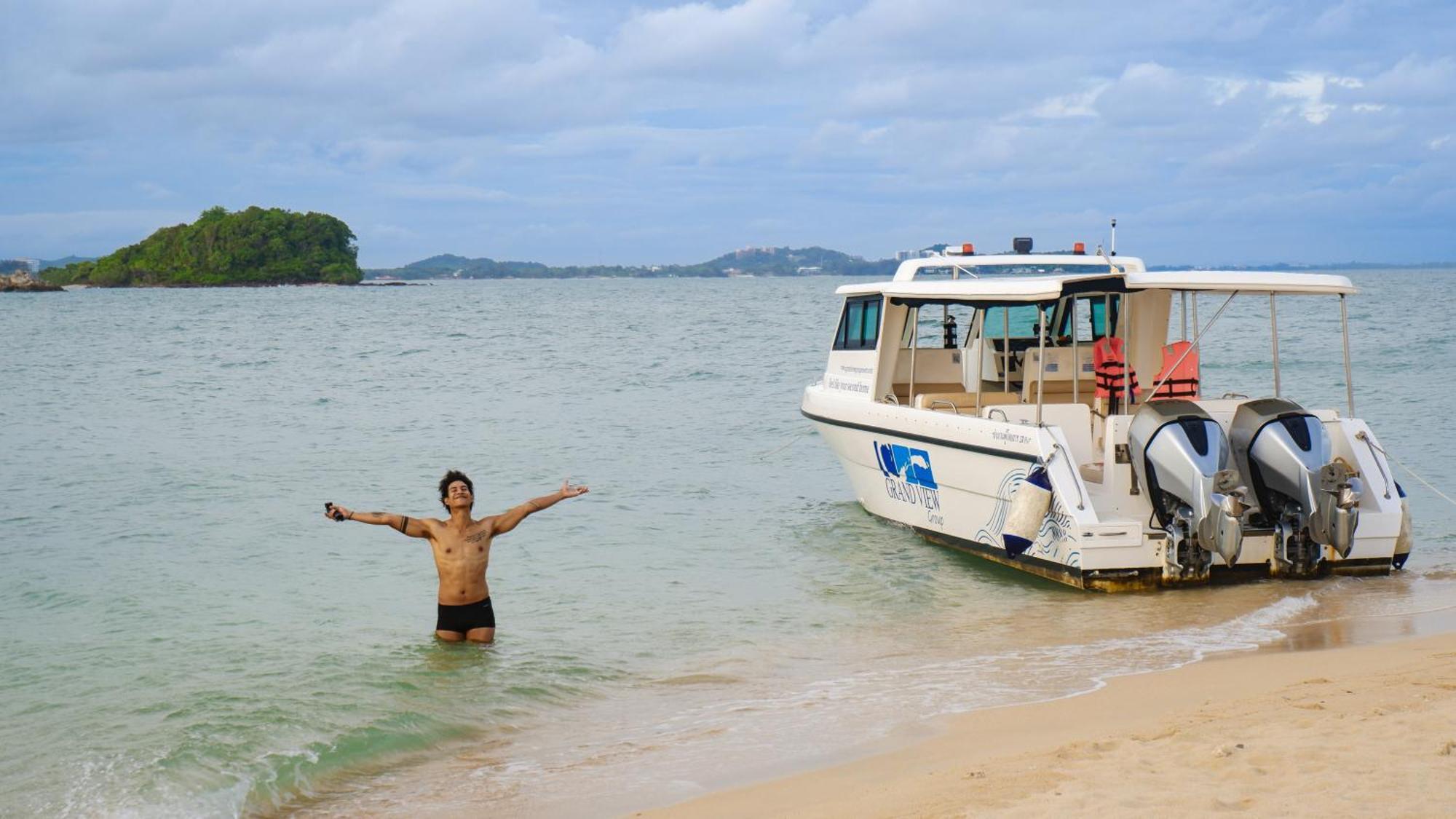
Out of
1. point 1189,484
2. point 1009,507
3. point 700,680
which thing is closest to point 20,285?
point 1009,507

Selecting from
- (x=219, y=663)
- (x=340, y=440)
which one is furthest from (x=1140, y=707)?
(x=340, y=440)

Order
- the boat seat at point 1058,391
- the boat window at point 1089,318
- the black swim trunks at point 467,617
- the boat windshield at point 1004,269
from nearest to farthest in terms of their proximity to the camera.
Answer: the black swim trunks at point 467,617 < the boat seat at point 1058,391 < the boat window at point 1089,318 < the boat windshield at point 1004,269

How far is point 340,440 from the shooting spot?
66.4ft

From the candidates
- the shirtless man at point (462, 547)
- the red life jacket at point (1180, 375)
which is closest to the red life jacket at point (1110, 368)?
the red life jacket at point (1180, 375)

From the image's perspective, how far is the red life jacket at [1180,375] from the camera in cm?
1089

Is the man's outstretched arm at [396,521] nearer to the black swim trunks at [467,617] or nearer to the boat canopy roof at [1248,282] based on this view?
the black swim trunks at [467,617]

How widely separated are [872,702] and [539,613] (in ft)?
11.0

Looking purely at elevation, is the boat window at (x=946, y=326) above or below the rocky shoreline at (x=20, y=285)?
below

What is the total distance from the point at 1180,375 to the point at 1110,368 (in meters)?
0.56

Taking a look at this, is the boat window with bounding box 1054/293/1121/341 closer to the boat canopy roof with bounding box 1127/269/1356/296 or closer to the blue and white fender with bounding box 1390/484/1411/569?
the boat canopy roof with bounding box 1127/269/1356/296

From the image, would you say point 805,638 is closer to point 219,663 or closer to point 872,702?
point 872,702

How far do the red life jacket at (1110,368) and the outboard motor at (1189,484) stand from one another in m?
1.26

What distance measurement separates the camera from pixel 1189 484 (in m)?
9.48

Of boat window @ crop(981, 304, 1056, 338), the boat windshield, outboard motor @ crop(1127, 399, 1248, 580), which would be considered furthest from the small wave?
boat window @ crop(981, 304, 1056, 338)
